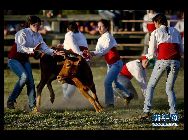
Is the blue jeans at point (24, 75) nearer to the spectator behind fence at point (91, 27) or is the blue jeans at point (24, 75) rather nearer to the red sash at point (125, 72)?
the red sash at point (125, 72)

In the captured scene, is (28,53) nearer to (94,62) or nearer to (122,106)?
(122,106)

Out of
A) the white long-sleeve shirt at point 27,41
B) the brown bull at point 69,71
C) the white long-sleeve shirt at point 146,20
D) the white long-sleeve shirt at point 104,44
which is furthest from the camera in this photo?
the white long-sleeve shirt at point 146,20

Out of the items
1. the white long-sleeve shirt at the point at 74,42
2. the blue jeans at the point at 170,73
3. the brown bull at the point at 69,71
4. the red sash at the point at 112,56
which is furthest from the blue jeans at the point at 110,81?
the blue jeans at the point at 170,73

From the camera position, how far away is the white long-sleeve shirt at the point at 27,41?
1077 centimetres

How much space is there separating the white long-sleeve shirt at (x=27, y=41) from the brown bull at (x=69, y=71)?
215 millimetres

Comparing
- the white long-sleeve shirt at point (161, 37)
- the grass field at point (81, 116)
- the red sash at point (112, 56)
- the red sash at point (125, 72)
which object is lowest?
the grass field at point (81, 116)

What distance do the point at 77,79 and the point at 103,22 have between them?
1275 mm

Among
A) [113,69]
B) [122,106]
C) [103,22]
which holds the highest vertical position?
[103,22]

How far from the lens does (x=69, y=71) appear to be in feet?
36.1

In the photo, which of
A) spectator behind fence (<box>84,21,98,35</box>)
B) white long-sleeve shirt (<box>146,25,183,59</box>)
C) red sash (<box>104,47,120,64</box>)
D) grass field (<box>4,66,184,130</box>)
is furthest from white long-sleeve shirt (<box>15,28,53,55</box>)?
spectator behind fence (<box>84,21,98,35</box>)

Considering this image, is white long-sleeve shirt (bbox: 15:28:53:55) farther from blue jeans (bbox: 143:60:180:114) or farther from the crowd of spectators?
the crowd of spectators

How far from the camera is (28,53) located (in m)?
10.9

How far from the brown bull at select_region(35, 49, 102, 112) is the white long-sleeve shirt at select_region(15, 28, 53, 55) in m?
0.22
